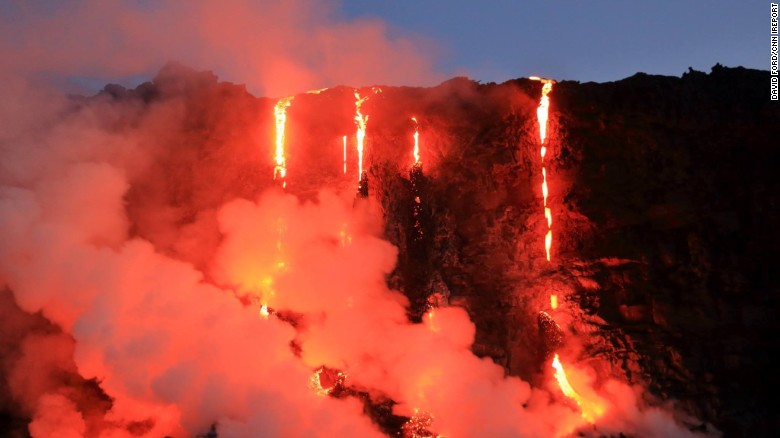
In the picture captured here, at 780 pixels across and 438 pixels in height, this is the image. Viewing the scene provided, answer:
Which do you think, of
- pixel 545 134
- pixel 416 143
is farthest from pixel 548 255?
pixel 416 143

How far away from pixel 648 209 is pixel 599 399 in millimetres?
3532

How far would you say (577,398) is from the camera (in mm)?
11984

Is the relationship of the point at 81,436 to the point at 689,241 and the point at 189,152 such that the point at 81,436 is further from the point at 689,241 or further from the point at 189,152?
the point at 689,241

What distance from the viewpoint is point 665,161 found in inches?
471

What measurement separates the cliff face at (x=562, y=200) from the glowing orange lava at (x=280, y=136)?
0.17 meters

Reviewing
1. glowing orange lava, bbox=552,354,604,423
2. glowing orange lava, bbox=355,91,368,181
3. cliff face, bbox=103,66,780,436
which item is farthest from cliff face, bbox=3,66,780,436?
glowing orange lava, bbox=552,354,604,423

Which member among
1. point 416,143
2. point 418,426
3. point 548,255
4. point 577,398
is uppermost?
point 416,143

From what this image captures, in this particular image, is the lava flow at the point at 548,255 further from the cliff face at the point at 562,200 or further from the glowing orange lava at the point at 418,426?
the glowing orange lava at the point at 418,426

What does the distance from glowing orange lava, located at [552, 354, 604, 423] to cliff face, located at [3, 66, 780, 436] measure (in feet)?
1.08

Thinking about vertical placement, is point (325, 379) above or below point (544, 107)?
below

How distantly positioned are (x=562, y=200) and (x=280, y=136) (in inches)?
222

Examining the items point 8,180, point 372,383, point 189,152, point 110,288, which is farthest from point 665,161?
point 8,180

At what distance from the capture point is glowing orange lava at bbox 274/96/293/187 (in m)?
13.2

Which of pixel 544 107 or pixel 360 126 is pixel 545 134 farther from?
pixel 360 126
